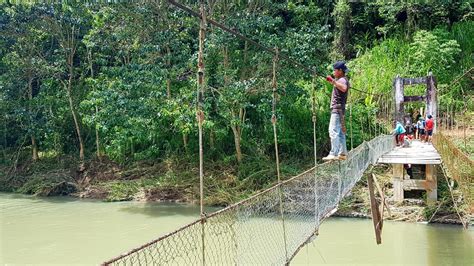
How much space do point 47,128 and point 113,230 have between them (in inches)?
157

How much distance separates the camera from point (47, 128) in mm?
9734

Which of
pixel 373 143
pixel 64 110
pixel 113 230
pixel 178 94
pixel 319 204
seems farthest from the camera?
pixel 64 110

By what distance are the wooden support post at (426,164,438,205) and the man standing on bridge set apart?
4080 mm

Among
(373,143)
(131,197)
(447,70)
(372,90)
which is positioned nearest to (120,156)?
(131,197)

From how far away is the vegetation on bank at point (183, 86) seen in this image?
788 centimetres

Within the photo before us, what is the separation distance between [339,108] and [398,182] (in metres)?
4.40

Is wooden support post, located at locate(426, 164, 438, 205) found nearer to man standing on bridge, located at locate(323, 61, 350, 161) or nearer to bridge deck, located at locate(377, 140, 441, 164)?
bridge deck, located at locate(377, 140, 441, 164)

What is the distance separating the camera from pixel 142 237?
6332 mm

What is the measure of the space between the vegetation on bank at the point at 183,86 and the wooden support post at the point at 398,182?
1302 millimetres

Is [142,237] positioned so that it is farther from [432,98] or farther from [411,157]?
[432,98]

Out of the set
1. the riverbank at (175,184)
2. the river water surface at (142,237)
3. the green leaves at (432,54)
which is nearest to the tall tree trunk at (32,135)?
the riverbank at (175,184)

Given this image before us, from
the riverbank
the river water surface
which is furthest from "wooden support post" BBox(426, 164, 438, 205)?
the river water surface

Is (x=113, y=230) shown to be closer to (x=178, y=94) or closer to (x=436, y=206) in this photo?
(x=178, y=94)

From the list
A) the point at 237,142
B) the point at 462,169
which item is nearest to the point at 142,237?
the point at 237,142
